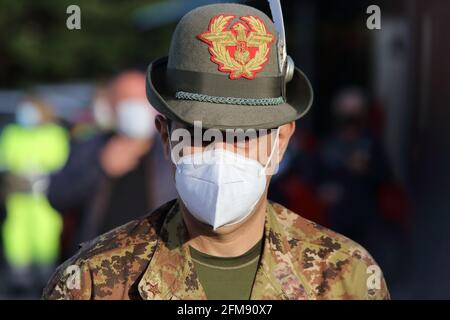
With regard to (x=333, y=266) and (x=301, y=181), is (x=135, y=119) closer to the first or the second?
(x=301, y=181)

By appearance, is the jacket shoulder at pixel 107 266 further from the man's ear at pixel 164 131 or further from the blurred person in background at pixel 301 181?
the blurred person in background at pixel 301 181

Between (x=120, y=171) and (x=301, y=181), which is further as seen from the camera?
(x=301, y=181)

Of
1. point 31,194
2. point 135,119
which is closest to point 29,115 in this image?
point 31,194

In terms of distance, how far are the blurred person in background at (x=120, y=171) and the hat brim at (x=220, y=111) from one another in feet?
12.0

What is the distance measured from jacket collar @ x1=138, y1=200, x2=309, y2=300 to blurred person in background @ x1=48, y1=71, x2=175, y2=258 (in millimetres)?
3696

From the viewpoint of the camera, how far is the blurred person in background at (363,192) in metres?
9.44

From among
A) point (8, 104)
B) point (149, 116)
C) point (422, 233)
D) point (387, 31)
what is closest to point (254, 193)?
point (149, 116)

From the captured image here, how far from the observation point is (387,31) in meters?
10.7

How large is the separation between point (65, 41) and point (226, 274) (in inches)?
867

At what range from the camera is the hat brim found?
3098 mm

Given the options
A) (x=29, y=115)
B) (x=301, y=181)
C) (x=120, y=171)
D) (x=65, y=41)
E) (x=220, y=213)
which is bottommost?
(x=301, y=181)

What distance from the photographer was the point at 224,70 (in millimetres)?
3174

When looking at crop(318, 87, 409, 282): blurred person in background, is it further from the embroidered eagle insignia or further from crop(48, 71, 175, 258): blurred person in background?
the embroidered eagle insignia
